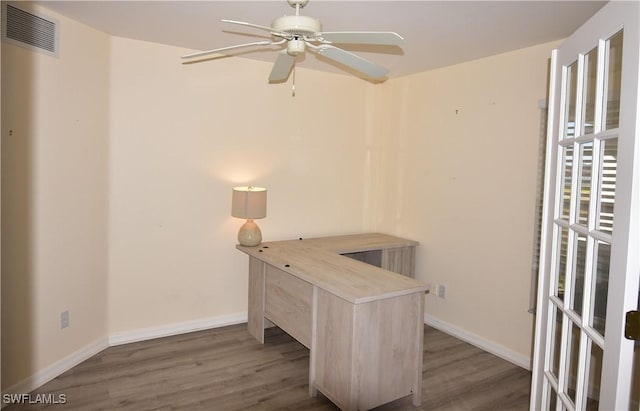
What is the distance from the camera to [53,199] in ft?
9.37

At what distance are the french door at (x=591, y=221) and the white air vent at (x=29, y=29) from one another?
2.83 m

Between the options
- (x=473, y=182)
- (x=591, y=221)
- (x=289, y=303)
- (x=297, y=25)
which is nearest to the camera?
(x=591, y=221)

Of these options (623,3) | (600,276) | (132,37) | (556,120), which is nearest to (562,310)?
(600,276)

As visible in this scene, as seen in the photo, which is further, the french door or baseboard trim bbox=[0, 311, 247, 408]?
baseboard trim bbox=[0, 311, 247, 408]

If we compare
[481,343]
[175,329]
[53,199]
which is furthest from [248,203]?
[481,343]

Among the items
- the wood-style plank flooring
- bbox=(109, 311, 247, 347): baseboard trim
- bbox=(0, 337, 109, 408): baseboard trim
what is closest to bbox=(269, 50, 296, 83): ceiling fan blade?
the wood-style plank flooring

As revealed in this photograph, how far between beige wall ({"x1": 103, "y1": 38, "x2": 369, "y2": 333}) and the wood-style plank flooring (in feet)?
1.29

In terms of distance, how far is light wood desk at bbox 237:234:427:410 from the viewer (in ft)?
7.98

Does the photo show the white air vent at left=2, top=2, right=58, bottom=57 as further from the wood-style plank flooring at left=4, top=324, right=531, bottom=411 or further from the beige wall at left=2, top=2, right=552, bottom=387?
the wood-style plank flooring at left=4, top=324, right=531, bottom=411

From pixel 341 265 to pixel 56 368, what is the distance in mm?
1985

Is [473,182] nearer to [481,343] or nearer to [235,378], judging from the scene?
[481,343]

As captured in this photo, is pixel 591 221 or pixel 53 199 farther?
pixel 53 199

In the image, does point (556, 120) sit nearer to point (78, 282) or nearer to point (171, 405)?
point (171, 405)

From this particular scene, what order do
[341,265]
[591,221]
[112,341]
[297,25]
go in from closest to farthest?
[591,221] → [297,25] → [341,265] → [112,341]
